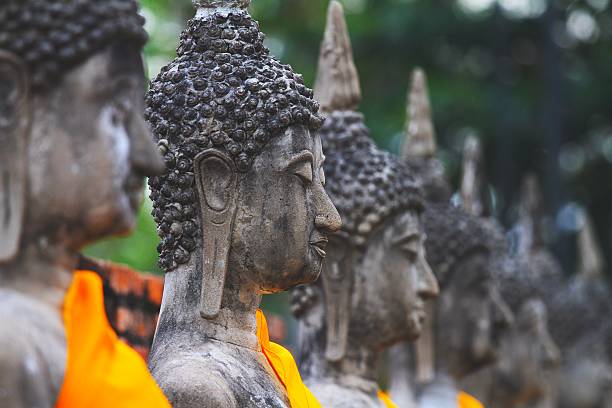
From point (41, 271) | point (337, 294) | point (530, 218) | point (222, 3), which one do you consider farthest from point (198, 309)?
point (530, 218)

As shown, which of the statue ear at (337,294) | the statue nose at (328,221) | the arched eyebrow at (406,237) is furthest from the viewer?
the arched eyebrow at (406,237)

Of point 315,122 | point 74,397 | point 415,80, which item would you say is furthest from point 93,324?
point 415,80

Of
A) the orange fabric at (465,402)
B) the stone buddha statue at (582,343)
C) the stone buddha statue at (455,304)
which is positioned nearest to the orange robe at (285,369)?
the stone buddha statue at (455,304)

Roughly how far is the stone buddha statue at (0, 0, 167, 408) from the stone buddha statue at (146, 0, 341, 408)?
4.37 ft

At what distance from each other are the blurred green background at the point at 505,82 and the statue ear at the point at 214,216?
457 inches

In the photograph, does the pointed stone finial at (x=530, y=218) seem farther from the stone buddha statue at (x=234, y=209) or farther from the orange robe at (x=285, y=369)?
the stone buddha statue at (x=234, y=209)

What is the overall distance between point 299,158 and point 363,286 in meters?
1.84

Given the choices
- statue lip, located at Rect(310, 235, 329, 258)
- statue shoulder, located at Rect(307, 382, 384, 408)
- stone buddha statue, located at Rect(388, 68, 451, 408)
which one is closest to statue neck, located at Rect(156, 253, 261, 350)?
statue lip, located at Rect(310, 235, 329, 258)

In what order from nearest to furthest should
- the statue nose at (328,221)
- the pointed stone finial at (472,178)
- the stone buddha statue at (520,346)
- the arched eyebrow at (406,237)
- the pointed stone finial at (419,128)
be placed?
the statue nose at (328,221) → the arched eyebrow at (406,237) → the pointed stone finial at (419,128) → the pointed stone finial at (472,178) → the stone buddha statue at (520,346)

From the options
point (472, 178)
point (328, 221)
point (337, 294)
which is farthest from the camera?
point (472, 178)

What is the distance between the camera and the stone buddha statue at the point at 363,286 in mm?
7148

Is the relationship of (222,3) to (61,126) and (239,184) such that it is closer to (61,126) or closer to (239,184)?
(239,184)

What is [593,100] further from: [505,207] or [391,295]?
[391,295]

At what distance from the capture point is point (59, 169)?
387 cm
